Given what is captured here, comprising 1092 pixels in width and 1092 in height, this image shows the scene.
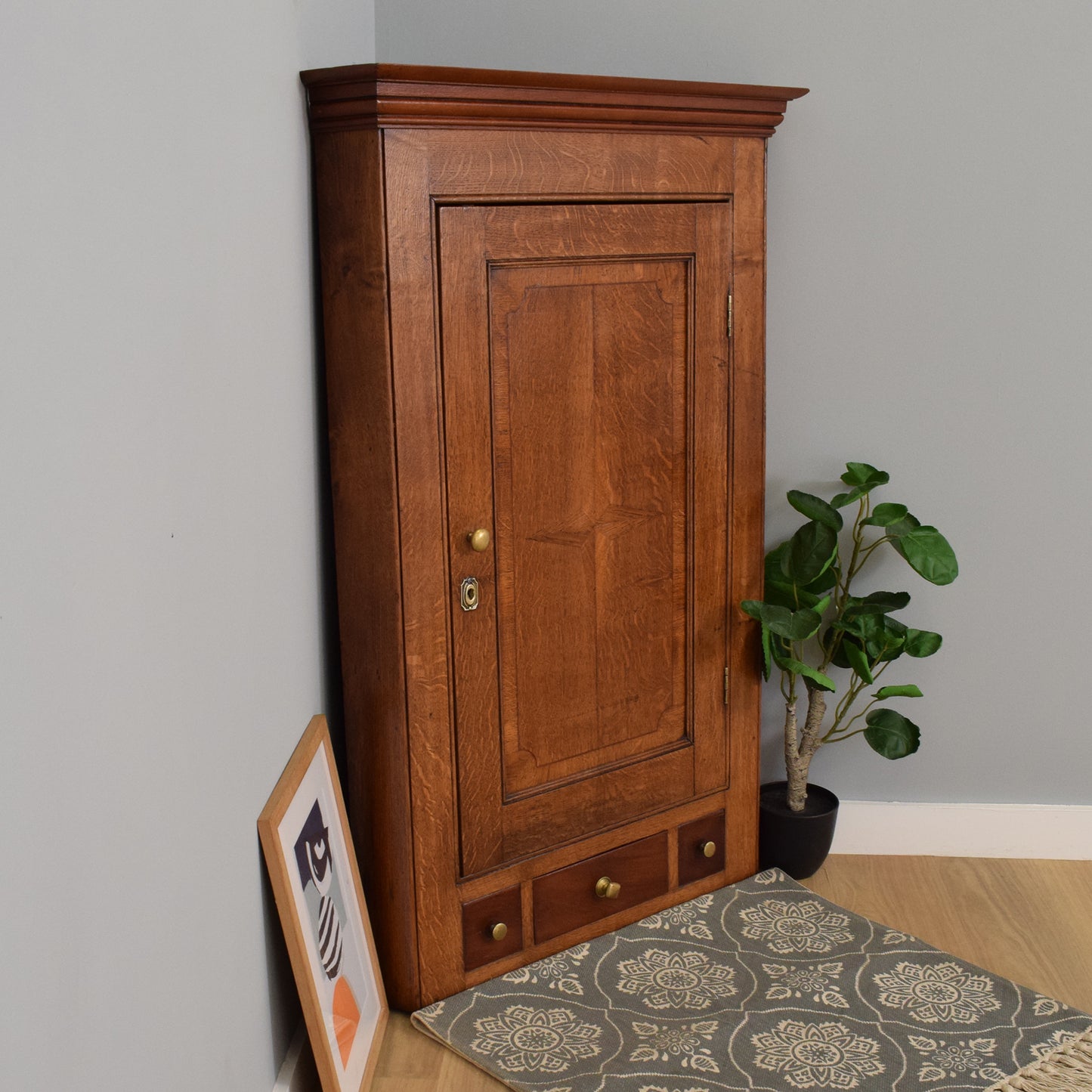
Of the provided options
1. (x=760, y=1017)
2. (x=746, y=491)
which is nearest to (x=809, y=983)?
(x=760, y=1017)

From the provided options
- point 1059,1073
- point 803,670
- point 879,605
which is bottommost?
point 1059,1073

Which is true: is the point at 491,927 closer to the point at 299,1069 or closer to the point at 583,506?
the point at 299,1069

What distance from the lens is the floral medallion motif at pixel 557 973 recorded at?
7.56ft

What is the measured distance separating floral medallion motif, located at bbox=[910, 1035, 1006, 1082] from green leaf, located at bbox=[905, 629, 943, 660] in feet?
2.60

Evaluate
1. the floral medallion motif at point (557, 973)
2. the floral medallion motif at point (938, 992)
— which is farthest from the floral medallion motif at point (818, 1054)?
the floral medallion motif at point (557, 973)

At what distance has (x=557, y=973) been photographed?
7.70 feet

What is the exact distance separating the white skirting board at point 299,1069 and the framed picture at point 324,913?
74 millimetres

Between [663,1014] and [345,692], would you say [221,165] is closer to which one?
[345,692]

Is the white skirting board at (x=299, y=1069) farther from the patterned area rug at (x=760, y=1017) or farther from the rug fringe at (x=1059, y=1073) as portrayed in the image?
the rug fringe at (x=1059, y=1073)

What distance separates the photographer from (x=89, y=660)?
1.12m

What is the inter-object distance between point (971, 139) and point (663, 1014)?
1931 millimetres

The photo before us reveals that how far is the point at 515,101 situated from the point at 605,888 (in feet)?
5.02

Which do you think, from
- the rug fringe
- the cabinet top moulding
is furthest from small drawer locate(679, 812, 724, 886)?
the cabinet top moulding

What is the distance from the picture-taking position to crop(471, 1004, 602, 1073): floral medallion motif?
6.88 ft
